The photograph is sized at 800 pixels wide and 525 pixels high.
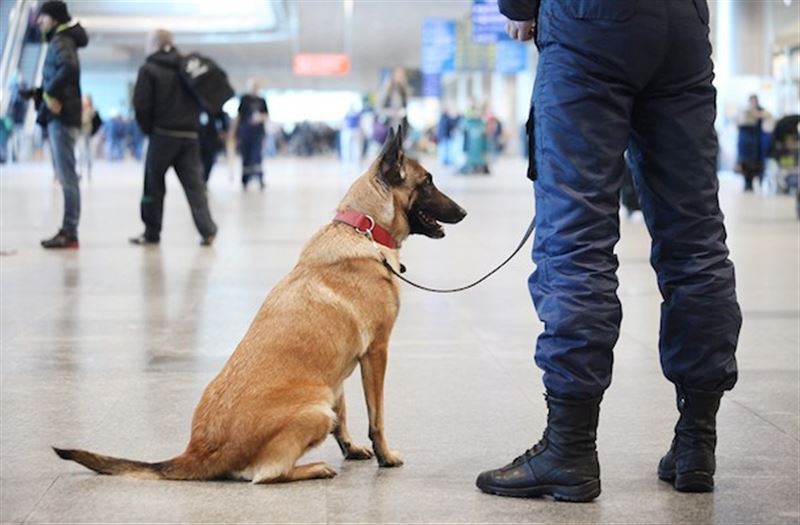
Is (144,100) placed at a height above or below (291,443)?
above

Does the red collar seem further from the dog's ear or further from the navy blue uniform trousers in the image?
the navy blue uniform trousers

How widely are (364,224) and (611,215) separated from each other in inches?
31.2

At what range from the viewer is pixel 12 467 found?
145 inches

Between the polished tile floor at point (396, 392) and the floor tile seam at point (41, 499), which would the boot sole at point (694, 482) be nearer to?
the polished tile floor at point (396, 392)

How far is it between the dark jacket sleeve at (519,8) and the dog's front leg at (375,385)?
99cm

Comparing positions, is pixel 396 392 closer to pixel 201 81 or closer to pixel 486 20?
pixel 201 81

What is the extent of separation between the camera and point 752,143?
23.0 meters

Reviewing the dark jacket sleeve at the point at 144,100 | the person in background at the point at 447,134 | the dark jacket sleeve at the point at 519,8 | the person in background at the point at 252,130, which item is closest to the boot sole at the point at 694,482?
the dark jacket sleeve at the point at 519,8

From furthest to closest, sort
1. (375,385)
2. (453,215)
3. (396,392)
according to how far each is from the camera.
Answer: (396,392)
(453,215)
(375,385)

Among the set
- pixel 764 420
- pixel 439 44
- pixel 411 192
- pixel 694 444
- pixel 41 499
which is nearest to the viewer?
pixel 41 499

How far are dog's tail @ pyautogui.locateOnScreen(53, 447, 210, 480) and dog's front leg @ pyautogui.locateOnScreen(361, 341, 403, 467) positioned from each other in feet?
1.69

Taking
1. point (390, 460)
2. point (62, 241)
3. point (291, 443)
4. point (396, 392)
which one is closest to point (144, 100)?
point (62, 241)

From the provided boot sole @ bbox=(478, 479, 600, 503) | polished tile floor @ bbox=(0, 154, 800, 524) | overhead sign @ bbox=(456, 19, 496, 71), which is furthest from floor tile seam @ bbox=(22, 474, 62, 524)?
overhead sign @ bbox=(456, 19, 496, 71)

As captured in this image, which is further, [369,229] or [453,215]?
[453,215]
